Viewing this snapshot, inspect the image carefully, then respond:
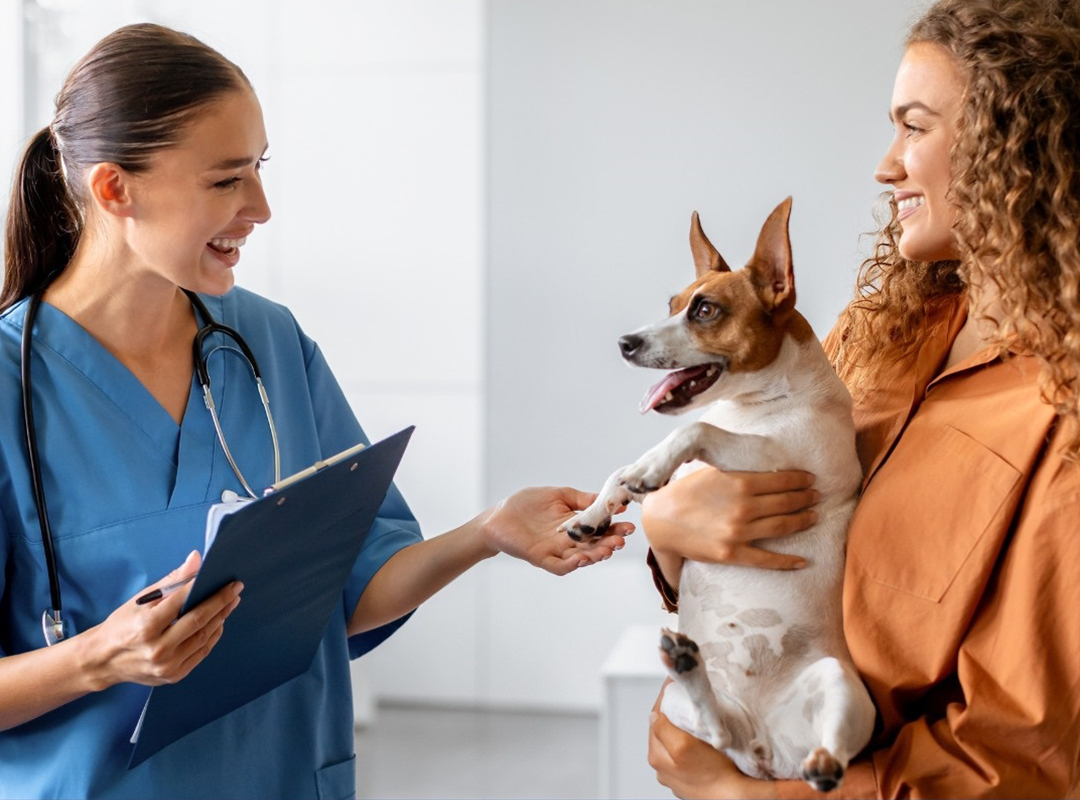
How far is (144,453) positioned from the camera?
1.43 m

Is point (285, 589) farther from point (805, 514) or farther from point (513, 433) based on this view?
point (513, 433)

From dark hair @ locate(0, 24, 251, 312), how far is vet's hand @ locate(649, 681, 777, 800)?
100 cm

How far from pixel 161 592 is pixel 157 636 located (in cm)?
5

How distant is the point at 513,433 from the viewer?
3.54m

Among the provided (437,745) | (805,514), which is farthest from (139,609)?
(437,745)

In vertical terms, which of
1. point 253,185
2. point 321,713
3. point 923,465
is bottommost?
point 321,713

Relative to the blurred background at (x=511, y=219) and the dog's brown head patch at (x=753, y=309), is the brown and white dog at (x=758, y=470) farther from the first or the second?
the blurred background at (x=511, y=219)

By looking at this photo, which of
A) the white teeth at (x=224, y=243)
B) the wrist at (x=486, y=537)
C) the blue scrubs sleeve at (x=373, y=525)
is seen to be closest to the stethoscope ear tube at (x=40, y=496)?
the white teeth at (x=224, y=243)

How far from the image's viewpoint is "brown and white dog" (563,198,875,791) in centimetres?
128

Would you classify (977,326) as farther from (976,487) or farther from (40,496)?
(40,496)

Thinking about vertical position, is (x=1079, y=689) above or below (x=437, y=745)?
above

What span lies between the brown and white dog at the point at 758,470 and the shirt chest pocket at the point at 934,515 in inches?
2.8

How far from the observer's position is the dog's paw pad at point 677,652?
4.12 feet

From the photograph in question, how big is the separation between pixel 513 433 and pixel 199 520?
217 centimetres
